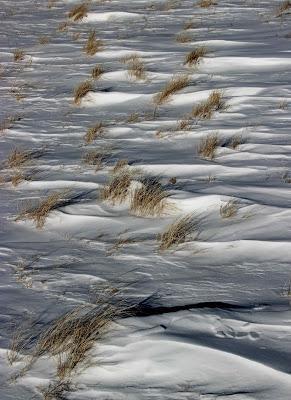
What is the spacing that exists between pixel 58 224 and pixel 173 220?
0.58m

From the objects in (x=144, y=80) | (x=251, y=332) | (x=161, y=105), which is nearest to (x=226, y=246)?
(x=251, y=332)

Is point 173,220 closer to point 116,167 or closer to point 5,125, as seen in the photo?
point 116,167

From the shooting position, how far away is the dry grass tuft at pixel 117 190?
3.61 m

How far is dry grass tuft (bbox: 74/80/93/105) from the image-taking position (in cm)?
548

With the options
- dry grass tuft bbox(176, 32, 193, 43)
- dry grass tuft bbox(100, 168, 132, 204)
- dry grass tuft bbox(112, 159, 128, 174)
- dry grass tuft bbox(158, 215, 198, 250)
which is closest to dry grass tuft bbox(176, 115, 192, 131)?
dry grass tuft bbox(112, 159, 128, 174)

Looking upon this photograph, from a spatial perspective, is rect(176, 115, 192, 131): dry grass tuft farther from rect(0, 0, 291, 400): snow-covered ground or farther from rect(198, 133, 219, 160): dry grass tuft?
rect(198, 133, 219, 160): dry grass tuft

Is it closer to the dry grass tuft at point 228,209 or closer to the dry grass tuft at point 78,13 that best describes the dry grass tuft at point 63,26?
the dry grass tuft at point 78,13

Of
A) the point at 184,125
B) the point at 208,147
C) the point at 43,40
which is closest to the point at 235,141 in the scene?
the point at 208,147

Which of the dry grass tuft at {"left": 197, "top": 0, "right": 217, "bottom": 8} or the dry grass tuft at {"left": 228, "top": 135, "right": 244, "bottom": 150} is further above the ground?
the dry grass tuft at {"left": 197, "top": 0, "right": 217, "bottom": 8}

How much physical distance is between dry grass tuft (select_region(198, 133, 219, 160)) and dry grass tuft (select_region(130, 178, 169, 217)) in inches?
25.6

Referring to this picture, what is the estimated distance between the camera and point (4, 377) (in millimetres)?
2189

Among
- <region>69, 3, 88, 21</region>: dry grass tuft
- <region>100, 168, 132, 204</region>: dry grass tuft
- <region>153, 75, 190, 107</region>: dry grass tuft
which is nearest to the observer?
<region>100, 168, 132, 204</region>: dry grass tuft

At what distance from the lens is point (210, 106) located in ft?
16.4

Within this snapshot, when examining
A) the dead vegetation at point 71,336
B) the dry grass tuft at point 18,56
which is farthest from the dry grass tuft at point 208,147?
the dry grass tuft at point 18,56
